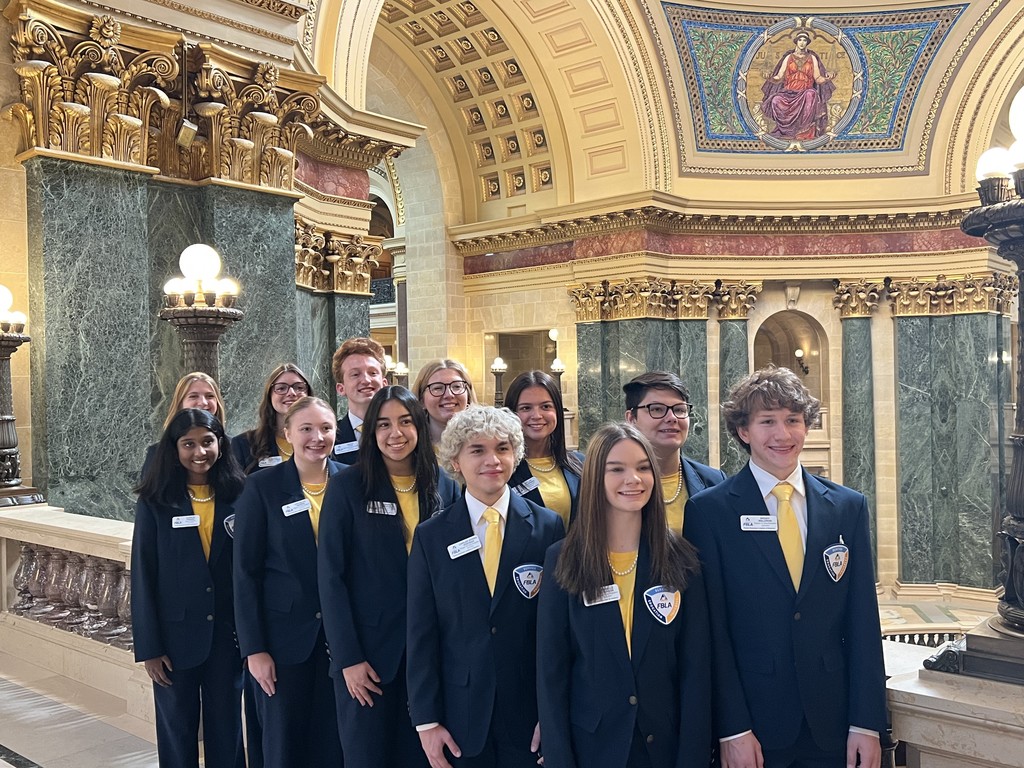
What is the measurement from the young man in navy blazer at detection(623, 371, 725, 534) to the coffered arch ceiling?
14.0 m

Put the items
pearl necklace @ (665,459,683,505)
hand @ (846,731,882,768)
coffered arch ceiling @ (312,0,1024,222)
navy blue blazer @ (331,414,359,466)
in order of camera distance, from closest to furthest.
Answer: hand @ (846,731,882,768), pearl necklace @ (665,459,683,505), navy blue blazer @ (331,414,359,466), coffered arch ceiling @ (312,0,1024,222)

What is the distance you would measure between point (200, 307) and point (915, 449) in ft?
54.8

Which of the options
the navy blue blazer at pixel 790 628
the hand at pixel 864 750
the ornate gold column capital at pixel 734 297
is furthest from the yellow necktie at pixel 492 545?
the ornate gold column capital at pixel 734 297

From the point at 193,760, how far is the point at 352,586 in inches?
53.2

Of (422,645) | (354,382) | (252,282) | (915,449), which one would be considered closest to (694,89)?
(915,449)

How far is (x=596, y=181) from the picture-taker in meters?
18.4

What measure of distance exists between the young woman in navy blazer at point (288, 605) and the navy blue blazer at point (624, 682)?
1301 millimetres

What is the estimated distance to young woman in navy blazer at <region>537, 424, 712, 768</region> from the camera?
9.35 ft

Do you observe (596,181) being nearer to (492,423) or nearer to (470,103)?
(470,103)

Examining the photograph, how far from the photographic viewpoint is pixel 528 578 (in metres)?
3.21

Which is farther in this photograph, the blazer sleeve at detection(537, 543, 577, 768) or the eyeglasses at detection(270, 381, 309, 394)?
the eyeglasses at detection(270, 381, 309, 394)

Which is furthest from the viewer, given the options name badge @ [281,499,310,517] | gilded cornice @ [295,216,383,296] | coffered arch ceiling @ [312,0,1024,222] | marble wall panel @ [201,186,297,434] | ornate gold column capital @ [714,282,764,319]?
ornate gold column capital @ [714,282,764,319]

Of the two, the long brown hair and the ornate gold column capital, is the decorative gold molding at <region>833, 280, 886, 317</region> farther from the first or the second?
the long brown hair

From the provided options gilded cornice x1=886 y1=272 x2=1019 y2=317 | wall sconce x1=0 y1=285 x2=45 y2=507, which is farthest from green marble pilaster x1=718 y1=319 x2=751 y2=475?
wall sconce x1=0 y1=285 x2=45 y2=507
